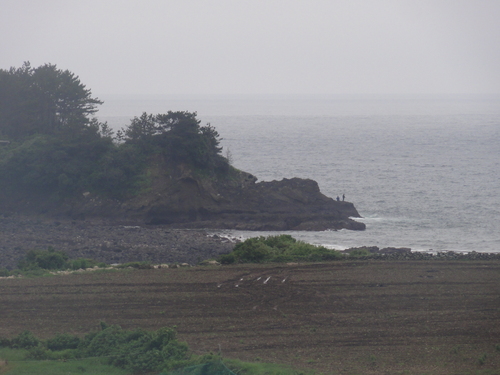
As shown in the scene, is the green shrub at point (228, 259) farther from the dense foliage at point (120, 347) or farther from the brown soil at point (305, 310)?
the dense foliage at point (120, 347)

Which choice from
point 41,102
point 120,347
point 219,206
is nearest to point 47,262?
point 120,347

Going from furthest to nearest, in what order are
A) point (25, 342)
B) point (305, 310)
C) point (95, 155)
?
point (95, 155) < point (305, 310) < point (25, 342)

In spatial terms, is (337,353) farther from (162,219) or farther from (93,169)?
(93,169)

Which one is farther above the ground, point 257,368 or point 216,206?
point 216,206

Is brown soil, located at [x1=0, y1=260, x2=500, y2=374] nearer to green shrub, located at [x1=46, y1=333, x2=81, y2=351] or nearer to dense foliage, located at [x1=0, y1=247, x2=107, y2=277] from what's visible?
green shrub, located at [x1=46, y1=333, x2=81, y2=351]

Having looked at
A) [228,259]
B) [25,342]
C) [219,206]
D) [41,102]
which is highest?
[41,102]

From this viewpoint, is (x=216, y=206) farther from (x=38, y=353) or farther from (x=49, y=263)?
(x=38, y=353)

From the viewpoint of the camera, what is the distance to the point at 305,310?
52.0 ft

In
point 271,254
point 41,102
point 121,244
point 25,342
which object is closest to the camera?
point 25,342

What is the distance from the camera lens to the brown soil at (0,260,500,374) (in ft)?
40.5

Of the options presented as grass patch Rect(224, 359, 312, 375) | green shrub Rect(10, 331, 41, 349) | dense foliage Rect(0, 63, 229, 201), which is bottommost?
green shrub Rect(10, 331, 41, 349)

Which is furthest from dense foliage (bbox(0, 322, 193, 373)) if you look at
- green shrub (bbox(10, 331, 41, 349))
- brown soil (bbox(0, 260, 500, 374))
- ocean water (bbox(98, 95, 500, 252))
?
ocean water (bbox(98, 95, 500, 252))

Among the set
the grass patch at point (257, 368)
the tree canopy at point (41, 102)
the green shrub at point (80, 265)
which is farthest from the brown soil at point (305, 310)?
the tree canopy at point (41, 102)

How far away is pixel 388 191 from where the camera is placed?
52.3 m
